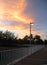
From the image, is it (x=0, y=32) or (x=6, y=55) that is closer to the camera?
(x=6, y=55)

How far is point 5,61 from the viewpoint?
20.5 m

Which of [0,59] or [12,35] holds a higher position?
[12,35]

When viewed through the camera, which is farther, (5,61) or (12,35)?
(12,35)

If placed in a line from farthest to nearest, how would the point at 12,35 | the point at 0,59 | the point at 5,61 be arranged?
1. the point at 12,35
2. the point at 5,61
3. the point at 0,59

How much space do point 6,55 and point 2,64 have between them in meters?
1.77

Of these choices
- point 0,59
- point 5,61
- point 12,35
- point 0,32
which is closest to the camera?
point 0,59

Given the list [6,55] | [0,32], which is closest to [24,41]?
[0,32]

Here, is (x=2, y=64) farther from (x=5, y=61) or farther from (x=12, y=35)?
(x=12, y=35)

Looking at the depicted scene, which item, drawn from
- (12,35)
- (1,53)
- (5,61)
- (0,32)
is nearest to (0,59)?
(1,53)

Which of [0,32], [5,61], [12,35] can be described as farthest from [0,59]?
[12,35]

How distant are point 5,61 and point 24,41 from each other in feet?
455

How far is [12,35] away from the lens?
174875 millimetres

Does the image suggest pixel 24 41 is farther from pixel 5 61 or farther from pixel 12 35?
pixel 5 61

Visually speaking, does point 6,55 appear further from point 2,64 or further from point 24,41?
point 24,41
